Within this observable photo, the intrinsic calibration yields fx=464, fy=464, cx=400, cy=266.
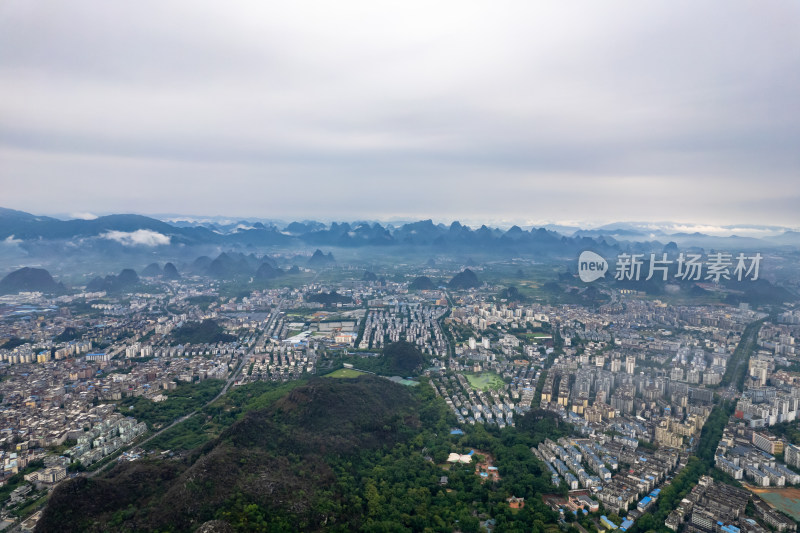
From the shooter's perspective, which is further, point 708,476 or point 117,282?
point 117,282

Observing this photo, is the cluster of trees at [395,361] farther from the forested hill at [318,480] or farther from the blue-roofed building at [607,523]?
the blue-roofed building at [607,523]

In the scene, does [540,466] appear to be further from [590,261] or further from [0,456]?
[590,261]

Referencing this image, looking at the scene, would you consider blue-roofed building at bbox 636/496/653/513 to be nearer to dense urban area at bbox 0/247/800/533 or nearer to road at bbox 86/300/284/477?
dense urban area at bbox 0/247/800/533

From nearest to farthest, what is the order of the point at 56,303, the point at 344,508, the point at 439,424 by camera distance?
the point at 344,508 → the point at 439,424 → the point at 56,303

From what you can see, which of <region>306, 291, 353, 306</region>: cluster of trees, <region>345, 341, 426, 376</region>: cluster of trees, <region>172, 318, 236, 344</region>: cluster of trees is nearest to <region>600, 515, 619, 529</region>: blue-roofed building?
<region>345, 341, 426, 376</region>: cluster of trees

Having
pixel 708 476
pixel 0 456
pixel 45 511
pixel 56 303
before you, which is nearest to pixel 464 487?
Result: pixel 708 476

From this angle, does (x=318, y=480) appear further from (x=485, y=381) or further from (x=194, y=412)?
(x=485, y=381)
